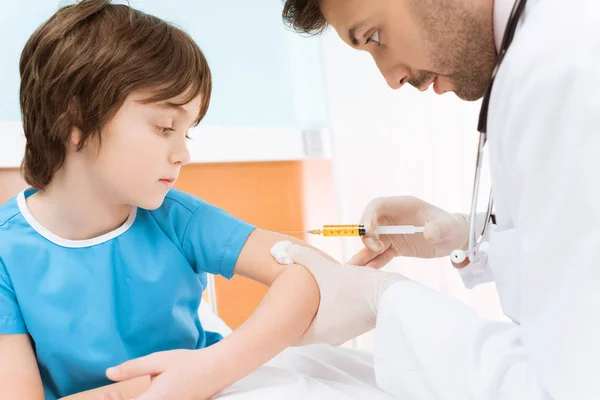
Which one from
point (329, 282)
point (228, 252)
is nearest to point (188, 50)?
point (228, 252)

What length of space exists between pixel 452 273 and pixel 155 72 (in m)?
1.60

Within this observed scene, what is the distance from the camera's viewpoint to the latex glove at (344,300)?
3.94ft

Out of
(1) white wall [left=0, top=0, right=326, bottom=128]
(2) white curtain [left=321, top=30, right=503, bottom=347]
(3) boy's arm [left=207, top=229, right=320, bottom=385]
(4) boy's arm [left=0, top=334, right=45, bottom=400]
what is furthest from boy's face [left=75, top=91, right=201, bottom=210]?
(2) white curtain [left=321, top=30, right=503, bottom=347]

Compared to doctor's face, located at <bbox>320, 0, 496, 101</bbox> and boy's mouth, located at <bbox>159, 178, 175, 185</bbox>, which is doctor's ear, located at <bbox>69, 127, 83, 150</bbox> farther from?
doctor's face, located at <bbox>320, 0, 496, 101</bbox>

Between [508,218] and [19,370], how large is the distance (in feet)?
3.05

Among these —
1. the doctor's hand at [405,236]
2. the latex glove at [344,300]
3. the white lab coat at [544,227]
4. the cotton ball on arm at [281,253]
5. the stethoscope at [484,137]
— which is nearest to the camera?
the white lab coat at [544,227]

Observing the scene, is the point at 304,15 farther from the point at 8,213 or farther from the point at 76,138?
the point at 8,213

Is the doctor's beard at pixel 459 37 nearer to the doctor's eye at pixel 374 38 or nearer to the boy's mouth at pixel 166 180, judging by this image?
the doctor's eye at pixel 374 38

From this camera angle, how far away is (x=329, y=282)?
1.27 m

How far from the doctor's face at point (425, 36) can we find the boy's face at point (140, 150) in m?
0.39

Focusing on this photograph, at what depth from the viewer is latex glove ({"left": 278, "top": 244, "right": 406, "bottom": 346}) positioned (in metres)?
1.20

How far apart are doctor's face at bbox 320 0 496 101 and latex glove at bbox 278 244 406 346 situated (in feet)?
1.32

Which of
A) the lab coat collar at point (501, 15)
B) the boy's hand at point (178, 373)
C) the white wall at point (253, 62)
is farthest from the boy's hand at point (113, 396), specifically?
the white wall at point (253, 62)

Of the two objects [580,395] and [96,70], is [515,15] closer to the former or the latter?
[580,395]
